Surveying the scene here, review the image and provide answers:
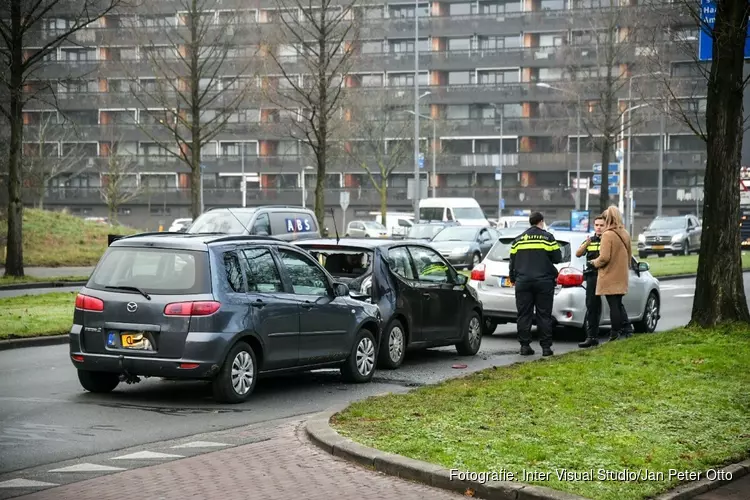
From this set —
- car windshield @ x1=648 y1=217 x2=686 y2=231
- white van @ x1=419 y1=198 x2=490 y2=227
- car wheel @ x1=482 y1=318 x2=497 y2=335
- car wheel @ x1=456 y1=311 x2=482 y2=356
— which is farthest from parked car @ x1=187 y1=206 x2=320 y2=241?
white van @ x1=419 y1=198 x2=490 y2=227

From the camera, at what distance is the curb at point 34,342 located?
1561 cm

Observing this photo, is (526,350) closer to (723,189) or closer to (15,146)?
(723,189)

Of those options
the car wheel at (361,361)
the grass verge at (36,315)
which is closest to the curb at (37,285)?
the grass verge at (36,315)

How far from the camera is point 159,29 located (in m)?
36.7

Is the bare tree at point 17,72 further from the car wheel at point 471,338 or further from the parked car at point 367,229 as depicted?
the parked car at point 367,229

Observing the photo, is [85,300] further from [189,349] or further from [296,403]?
[296,403]

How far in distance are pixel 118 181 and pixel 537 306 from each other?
6509 cm

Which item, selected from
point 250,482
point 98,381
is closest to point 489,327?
point 98,381

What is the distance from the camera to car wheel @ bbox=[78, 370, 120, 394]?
38.3ft

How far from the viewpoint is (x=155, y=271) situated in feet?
36.8

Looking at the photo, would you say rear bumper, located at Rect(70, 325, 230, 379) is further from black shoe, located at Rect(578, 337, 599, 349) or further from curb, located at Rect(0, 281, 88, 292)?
curb, located at Rect(0, 281, 88, 292)

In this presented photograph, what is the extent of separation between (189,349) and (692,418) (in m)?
4.48

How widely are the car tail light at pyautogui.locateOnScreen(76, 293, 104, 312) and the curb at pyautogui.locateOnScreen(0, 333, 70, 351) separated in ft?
15.4

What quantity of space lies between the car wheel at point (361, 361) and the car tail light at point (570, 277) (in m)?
5.14
